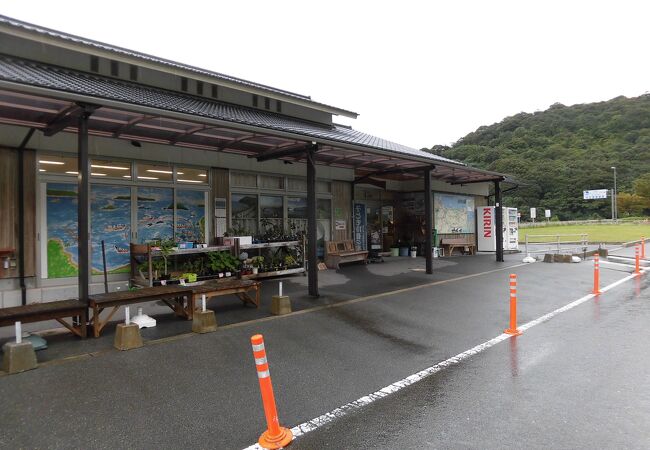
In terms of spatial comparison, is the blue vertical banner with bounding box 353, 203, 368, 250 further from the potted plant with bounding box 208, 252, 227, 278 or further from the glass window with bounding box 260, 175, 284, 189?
the potted plant with bounding box 208, 252, 227, 278

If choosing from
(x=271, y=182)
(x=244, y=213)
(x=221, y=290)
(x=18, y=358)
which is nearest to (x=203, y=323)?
(x=221, y=290)

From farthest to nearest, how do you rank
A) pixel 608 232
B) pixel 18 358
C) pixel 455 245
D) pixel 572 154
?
pixel 572 154 → pixel 608 232 → pixel 455 245 → pixel 18 358

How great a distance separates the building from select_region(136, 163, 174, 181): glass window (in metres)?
0.03

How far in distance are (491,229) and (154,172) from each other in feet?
53.6

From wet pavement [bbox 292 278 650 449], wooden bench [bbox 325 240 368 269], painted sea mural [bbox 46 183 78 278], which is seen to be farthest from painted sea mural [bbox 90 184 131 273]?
wet pavement [bbox 292 278 650 449]

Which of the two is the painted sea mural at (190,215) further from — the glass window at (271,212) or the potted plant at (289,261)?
the potted plant at (289,261)

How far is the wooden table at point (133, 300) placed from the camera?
5652 millimetres

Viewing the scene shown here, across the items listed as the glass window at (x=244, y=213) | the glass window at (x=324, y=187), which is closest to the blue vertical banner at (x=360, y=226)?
the glass window at (x=324, y=187)

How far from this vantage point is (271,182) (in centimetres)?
1228

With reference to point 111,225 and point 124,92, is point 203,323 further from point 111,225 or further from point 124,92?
point 124,92

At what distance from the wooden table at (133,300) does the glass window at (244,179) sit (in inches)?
189

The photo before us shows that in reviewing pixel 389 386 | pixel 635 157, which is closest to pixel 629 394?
pixel 389 386

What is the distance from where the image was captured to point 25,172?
7586 mm

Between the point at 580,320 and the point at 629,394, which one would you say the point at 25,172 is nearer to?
the point at 629,394
